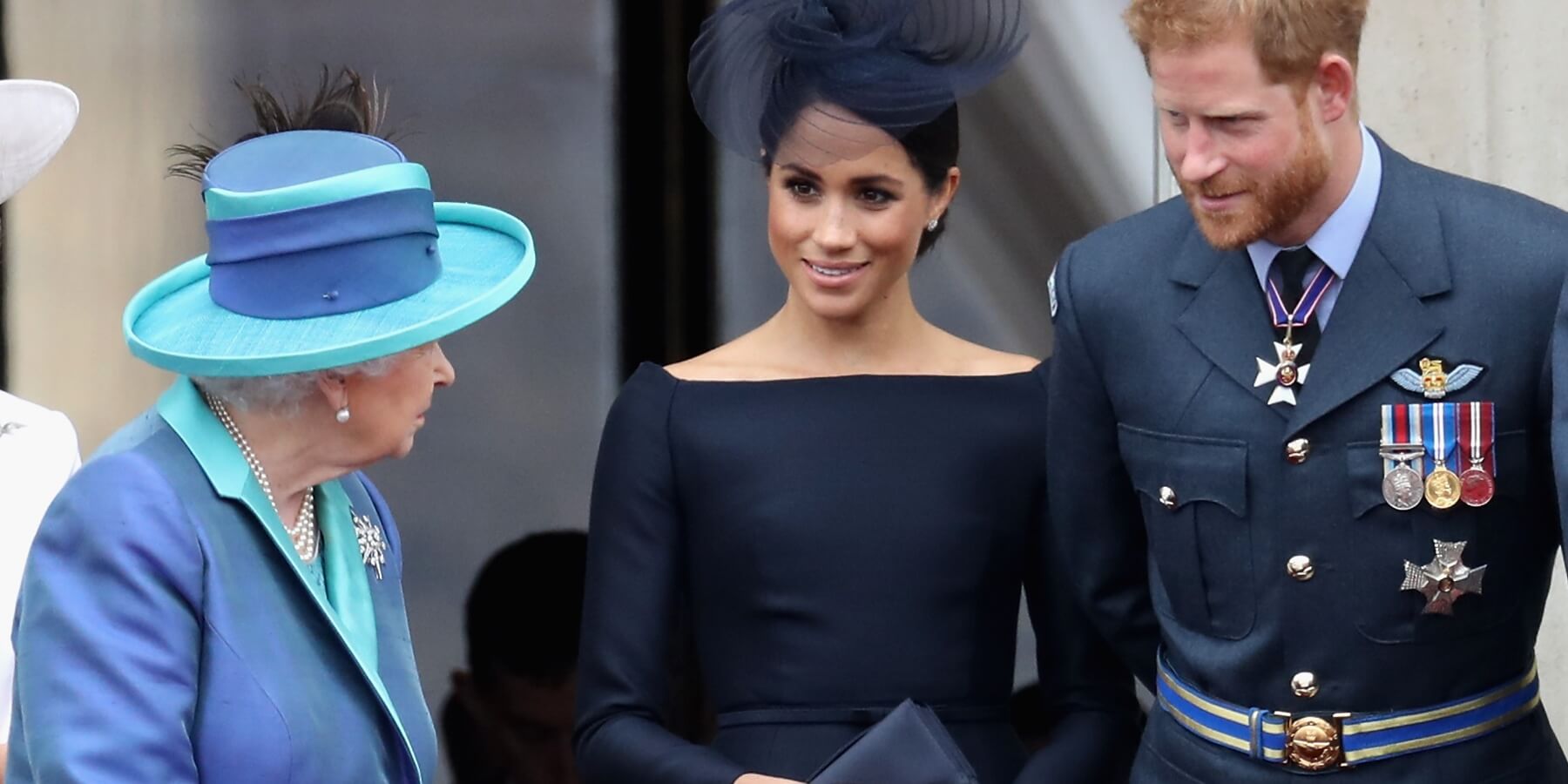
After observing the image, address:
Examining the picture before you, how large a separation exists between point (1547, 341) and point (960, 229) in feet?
6.07

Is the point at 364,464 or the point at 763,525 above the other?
the point at 364,464

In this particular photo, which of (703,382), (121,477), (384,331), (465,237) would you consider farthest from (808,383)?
(121,477)

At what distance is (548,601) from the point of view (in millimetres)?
4570

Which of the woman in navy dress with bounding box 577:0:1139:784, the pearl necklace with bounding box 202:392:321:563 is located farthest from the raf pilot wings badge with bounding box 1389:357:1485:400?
the pearl necklace with bounding box 202:392:321:563

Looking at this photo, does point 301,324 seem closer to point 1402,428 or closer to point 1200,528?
point 1200,528

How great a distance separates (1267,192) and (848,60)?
85cm

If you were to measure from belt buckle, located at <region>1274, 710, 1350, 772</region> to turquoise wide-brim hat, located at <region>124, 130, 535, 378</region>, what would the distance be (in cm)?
105

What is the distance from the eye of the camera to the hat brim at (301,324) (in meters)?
2.59

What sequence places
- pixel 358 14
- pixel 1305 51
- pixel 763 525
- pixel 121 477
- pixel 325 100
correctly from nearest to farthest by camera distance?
pixel 121 477 < pixel 1305 51 < pixel 325 100 < pixel 763 525 < pixel 358 14

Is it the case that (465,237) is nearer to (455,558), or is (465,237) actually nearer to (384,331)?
(384,331)

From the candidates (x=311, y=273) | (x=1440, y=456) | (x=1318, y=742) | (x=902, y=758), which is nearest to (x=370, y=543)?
(x=311, y=273)

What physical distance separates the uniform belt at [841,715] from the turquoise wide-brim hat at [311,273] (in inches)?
36.0

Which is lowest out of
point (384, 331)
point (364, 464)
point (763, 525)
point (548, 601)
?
point (548, 601)

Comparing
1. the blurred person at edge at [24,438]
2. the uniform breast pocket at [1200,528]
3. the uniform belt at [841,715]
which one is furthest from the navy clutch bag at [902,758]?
Answer: the blurred person at edge at [24,438]
